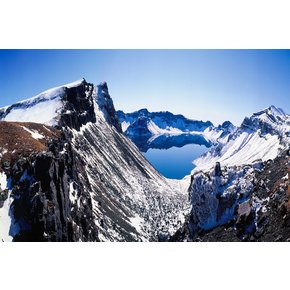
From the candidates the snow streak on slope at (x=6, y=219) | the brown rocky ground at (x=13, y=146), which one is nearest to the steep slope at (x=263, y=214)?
the snow streak on slope at (x=6, y=219)

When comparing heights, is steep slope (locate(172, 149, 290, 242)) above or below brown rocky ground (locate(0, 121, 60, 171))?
below

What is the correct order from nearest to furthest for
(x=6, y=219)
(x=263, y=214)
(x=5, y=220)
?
(x=5, y=220), (x=6, y=219), (x=263, y=214)

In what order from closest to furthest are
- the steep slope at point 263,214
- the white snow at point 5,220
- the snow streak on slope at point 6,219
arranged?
1. the white snow at point 5,220
2. the snow streak on slope at point 6,219
3. the steep slope at point 263,214

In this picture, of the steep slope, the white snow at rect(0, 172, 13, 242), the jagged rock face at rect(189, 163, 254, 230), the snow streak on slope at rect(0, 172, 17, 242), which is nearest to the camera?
the white snow at rect(0, 172, 13, 242)

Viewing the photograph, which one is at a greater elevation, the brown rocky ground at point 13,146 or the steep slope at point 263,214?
the brown rocky ground at point 13,146

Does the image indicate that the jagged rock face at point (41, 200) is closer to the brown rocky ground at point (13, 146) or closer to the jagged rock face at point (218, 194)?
the brown rocky ground at point (13, 146)

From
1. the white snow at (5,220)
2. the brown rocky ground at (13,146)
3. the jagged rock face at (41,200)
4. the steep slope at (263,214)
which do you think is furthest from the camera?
the brown rocky ground at (13,146)

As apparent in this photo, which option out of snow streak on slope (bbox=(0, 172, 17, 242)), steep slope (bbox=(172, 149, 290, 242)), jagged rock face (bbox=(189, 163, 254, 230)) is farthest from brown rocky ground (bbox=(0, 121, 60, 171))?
steep slope (bbox=(172, 149, 290, 242))

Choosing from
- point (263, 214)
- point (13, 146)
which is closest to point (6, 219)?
point (13, 146)

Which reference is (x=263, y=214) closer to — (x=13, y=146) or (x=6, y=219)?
(x=6, y=219)

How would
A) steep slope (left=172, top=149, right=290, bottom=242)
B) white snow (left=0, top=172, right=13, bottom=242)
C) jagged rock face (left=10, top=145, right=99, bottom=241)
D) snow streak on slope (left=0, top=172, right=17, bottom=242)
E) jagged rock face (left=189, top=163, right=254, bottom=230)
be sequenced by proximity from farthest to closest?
jagged rock face (left=189, top=163, right=254, bottom=230), jagged rock face (left=10, top=145, right=99, bottom=241), steep slope (left=172, top=149, right=290, bottom=242), snow streak on slope (left=0, top=172, right=17, bottom=242), white snow (left=0, top=172, right=13, bottom=242)

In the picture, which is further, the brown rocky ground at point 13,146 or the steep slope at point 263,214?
the brown rocky ground at point 13,146

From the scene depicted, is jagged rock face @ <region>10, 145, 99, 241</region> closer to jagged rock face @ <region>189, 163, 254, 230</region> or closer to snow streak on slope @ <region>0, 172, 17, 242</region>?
snow streak on slope @ <region>0, 172, 17, 242</region>
